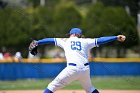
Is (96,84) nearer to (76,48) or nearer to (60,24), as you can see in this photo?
(76,48)

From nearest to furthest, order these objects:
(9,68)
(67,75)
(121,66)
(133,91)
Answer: (67,75), (133,91), (9,68), (121,66)

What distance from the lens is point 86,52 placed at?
1124 cm

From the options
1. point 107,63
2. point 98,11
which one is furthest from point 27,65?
point 98,11

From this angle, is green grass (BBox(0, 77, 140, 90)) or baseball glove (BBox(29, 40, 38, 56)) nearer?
baseball glove (BBox(29, 40, 38, 56))

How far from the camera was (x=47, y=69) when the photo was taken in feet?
80.8

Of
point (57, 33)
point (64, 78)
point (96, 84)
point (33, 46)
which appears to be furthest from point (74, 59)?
point (57, 33)

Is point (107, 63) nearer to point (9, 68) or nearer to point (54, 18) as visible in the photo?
point (9, 68)

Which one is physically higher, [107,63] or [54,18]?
[54,18]

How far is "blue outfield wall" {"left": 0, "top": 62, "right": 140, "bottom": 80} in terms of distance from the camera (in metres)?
24.1

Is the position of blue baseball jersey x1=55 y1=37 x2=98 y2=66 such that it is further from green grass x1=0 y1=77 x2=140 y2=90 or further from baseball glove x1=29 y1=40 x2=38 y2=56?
green grass x1=0 y1=77 x2=140 y2=90

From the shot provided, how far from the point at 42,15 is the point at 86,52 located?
33.4 metres

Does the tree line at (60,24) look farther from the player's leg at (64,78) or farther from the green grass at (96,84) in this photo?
the player's leg at (64,78)

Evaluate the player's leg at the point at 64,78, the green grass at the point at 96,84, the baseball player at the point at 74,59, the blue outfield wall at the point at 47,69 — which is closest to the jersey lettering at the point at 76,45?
the baseball player at the point at 74,59

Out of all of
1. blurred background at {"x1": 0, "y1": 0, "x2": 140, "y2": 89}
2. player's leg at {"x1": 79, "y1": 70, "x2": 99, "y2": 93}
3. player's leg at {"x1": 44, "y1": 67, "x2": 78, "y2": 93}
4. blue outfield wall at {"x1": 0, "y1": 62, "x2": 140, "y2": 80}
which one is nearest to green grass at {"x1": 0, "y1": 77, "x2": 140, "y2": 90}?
blue outfield wall at {"x1": 0, "y1": 62, "x2": 140, "y2": 80}
